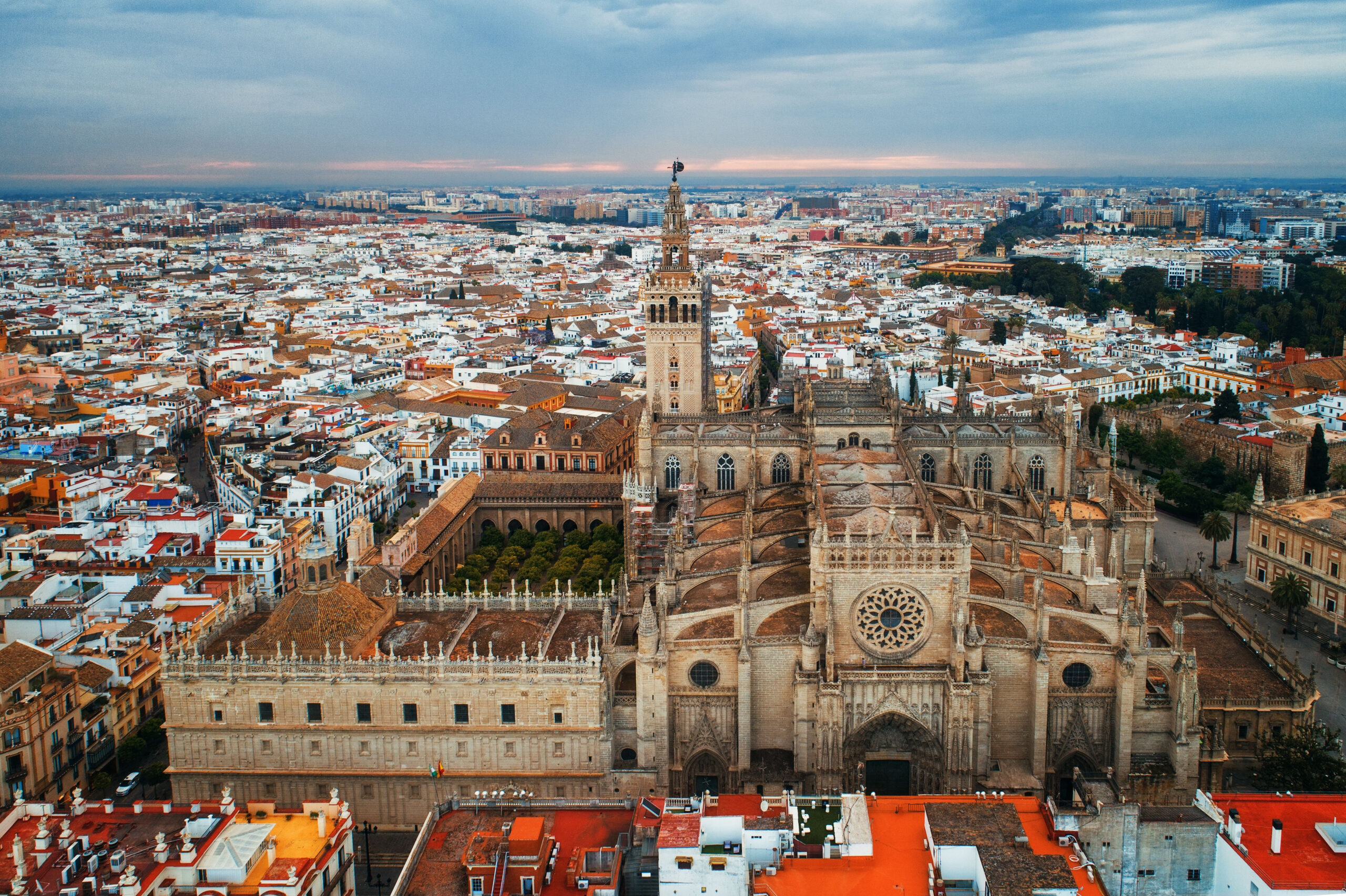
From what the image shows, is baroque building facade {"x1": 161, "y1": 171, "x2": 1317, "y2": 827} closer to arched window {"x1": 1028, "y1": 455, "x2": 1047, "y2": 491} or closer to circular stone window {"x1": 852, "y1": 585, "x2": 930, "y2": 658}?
circular stone window {"x1": 852, "y1": 585, "x2": 930, "y2": 658}

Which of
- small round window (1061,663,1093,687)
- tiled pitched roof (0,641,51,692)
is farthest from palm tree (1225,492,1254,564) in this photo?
tiled pitched roof (0,641,51,692)

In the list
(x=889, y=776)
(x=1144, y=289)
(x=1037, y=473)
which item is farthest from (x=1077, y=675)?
(x=1144, y=289)

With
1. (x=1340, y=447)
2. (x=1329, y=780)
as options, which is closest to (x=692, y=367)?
(x=1329, y=780)

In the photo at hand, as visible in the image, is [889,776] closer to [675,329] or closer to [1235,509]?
[675,329]

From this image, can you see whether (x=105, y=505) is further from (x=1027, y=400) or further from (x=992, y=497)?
(x=1027, y=400)

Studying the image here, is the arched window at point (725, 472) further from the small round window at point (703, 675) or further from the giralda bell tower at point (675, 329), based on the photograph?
the small round window at point (703, 675)

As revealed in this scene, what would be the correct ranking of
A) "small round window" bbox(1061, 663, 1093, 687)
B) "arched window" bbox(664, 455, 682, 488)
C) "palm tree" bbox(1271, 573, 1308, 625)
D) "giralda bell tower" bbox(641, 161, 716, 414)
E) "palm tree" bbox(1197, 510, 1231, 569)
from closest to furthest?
"small round window" bbox(1061, 663, 1093, 687)
"palm tree" bbox(1271, 573, 1308, 625)
"arched window" bbox(664, 455, 682, 488)
"palm tree" bbox(1197, 510, 1231, 569)
"giralda bell tower" bbox(641, 161, 716, 414)

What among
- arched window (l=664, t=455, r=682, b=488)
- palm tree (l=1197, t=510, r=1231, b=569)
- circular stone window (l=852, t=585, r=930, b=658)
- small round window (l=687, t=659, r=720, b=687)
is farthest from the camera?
palm tree (l=1197, t=510, r=1231, b=569)
